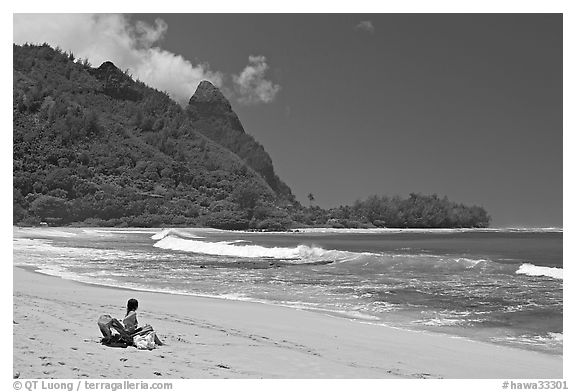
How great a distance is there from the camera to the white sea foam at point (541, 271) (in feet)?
62.0

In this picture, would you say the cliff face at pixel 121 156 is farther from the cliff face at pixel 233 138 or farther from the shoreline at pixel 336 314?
the shoreline at pixel 336 314

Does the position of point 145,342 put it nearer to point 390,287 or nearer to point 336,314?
point 336,314

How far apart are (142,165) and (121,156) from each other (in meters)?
5.19

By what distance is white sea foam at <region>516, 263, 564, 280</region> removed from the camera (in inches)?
744

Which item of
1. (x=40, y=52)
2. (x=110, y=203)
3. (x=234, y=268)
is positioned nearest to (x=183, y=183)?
(x=110, y=203)

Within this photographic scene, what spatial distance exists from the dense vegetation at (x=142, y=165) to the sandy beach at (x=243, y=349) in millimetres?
61667

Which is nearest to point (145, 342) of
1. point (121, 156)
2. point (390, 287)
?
point (390, 287)

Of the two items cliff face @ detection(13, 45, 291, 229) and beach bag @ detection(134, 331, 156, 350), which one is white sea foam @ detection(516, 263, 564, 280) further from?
cliff face @ detection(13, 45, 291, 229)

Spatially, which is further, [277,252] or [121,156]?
[121,156]

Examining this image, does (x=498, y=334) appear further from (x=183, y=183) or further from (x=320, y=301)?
(x=183, y=183)

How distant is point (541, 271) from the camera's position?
1950cm

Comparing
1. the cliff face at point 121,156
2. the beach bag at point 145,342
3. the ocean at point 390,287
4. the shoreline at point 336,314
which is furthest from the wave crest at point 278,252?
the cliff face at point 121,156

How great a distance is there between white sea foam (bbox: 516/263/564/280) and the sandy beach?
1181cm

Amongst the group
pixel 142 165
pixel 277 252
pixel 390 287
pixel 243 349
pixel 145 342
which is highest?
pixel 142 165
